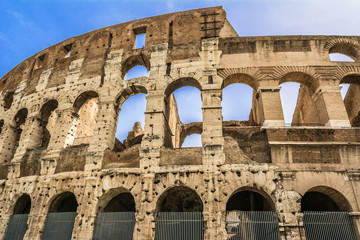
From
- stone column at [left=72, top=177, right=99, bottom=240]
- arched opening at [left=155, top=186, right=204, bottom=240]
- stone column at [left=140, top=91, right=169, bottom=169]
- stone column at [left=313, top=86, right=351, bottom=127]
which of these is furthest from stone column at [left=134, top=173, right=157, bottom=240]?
stone column at [left=313, top=86, right=351, bottom=127]

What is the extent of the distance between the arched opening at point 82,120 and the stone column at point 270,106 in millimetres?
6733

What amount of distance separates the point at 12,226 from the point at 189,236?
6518 millimetres

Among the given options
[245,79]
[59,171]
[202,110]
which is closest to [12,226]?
[59,171]

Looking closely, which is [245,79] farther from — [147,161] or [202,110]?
[147,161]

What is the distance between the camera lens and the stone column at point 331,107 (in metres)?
7.73

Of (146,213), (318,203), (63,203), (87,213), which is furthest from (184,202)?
(318,203)

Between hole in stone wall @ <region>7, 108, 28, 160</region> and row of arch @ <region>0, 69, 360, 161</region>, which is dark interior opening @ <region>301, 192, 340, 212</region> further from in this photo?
hole in stone wall @ <region>7, 108, 28, 160</region>

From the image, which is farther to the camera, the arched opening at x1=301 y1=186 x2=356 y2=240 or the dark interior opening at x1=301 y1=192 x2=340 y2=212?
the dark interior opening at x1=301 y1=192 x2=340 y2=212

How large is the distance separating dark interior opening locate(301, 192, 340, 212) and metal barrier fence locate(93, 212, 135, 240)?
20.7 ft

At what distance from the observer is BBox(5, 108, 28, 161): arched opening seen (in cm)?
1072

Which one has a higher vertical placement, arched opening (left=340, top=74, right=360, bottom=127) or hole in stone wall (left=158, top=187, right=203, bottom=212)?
arched opening (left=340, top=74, right=360, bottom=127)

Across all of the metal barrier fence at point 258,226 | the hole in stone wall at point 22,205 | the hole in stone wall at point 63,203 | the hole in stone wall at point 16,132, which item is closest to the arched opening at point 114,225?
the hole in stone wall at point 63,203

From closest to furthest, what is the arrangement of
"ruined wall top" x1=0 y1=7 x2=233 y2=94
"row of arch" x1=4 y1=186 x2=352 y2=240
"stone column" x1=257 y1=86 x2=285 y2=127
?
"row of arch" x1=4 y1=186 x2=352 y2=240 < "stone column" x1=257 y1=86 x2=285 y2=127 < "ruined wall top" x1=0 y1=7 x2=233 y2=94

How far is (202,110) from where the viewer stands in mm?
8297
